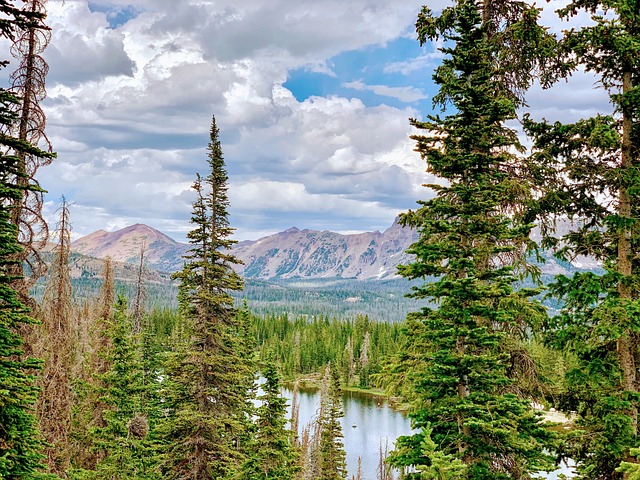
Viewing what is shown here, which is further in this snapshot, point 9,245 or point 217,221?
point 217,221

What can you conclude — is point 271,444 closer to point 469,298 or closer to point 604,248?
point 469,298

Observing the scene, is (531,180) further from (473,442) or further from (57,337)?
(57,337)

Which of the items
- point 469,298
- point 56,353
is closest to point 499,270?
point 469,298

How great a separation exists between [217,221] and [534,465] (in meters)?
16.6

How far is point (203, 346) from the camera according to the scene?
22.0 meters

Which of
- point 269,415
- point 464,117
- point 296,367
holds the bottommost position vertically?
point 296,367

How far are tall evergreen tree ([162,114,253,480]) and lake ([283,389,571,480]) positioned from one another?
1179 inches

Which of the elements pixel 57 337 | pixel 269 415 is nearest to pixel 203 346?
pixel 269 415

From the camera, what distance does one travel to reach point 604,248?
12156 mm

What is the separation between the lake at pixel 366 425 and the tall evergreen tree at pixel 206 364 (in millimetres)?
29946

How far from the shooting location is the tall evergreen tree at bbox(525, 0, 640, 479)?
10.8 metres

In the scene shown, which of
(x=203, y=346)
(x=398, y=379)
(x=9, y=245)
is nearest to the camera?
(x=9, y=245)

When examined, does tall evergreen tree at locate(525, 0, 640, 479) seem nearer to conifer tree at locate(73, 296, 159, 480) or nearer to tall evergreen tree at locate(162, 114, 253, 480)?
tall evergreen tree at locate(162, 114, 253, 480)

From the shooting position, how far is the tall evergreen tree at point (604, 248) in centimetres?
1077
